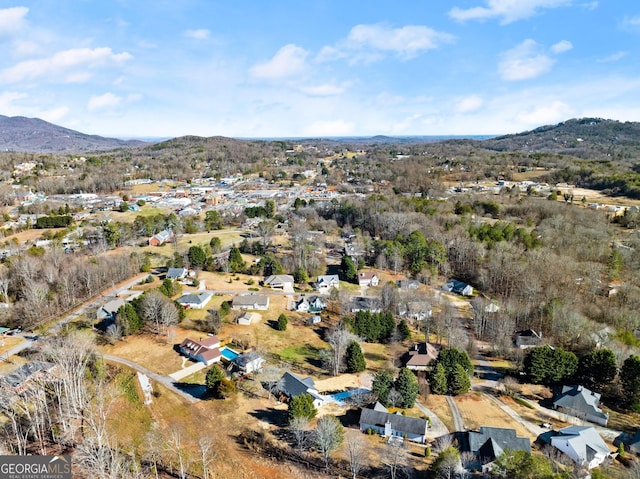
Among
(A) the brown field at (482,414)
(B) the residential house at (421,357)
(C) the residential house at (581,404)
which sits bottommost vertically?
(A) the brown field at (482,414)

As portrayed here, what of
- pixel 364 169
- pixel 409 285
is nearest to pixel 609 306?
pixel 409 285

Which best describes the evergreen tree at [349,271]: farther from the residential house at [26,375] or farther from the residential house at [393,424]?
the residential house at [26,375]

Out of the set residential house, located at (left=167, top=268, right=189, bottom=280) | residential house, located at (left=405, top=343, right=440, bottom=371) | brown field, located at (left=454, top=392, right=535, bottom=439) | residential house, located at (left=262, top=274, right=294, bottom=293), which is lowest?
brown field, located at (left=454, top=392, right=535, bottom=439)

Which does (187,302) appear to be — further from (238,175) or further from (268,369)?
(238,175)

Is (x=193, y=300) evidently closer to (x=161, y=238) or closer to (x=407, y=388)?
(x=407, y=388)

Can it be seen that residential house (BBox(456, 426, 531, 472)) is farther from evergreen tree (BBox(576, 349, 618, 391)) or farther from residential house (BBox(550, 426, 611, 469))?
evergreen tree (BBox(576, 349, 618, 391))

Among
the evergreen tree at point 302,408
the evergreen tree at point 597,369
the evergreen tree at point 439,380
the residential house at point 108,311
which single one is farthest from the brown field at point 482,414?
the residential house at point 108,311

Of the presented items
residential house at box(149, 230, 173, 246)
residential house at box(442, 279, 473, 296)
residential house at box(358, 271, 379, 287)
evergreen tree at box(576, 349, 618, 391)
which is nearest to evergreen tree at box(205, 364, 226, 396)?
evergreen tree at box(576, 349, 618, 391)
